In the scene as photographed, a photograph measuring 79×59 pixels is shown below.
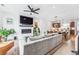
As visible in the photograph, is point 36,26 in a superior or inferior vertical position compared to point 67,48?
superior

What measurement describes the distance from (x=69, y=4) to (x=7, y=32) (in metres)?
1.44

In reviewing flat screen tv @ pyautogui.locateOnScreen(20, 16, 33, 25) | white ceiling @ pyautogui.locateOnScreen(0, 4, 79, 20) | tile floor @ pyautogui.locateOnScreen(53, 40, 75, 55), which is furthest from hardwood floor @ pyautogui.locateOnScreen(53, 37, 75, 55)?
flat screen tv @ pyautogui.locateOnScreen(20, 16, 33, 25)

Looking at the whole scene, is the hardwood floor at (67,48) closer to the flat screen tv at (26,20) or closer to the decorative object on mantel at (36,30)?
the decorative object on mantel at (36,30)

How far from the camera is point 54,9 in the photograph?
2.50 m

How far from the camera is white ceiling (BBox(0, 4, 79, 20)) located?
7.94ft

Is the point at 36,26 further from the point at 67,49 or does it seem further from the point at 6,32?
the point at 67,49

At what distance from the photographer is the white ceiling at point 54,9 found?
242 cm

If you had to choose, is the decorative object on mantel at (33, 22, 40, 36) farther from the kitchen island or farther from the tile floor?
the tile floor

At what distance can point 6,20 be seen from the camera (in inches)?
92.5

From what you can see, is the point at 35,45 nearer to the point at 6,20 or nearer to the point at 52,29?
the point at 52,29

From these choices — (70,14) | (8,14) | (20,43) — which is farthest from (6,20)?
(70,14)

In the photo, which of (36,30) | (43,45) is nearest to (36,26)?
(36,30)

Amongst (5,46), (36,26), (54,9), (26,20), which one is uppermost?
(54,9)

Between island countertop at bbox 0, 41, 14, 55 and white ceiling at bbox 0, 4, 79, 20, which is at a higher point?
white ceiling at bbox 0, 4, 79, 20
